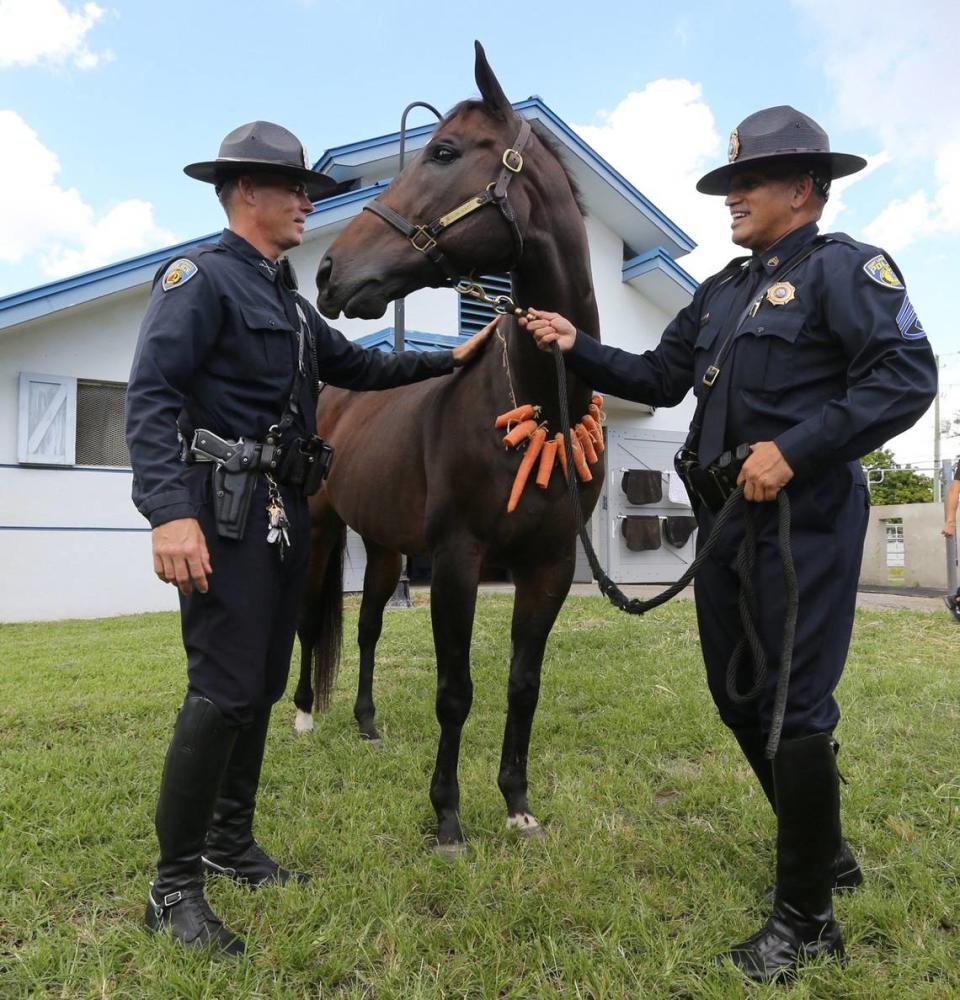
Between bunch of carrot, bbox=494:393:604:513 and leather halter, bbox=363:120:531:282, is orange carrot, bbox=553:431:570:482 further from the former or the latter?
leather halter, bbox=363:120:531:282

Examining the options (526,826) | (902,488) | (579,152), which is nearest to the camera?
(526,826)

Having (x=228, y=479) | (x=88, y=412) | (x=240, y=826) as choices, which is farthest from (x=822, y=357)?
(x=88, y=412)

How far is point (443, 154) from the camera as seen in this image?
102 inches

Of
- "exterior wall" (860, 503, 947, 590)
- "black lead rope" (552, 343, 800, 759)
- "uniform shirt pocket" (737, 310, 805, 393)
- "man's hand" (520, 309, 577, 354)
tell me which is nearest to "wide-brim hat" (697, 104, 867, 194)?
"uniform shirt pocket" (737, 310, 805, 393)

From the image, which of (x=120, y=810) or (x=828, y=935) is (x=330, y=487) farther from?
(x=828, y=935)

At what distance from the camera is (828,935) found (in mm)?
1928

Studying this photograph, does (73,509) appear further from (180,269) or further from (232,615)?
(232,615)

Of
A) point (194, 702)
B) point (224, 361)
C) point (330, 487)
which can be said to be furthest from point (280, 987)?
point (330, 487)

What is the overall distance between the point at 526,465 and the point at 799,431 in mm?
1035

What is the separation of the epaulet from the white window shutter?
7178 millimetres

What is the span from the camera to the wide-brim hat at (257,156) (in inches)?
85.4

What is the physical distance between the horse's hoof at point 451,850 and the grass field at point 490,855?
0.05 meters

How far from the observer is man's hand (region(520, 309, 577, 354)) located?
2.44m

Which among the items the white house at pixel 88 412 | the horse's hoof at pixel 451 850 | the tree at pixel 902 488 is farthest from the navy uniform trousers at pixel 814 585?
the tree at pixel 902 488
